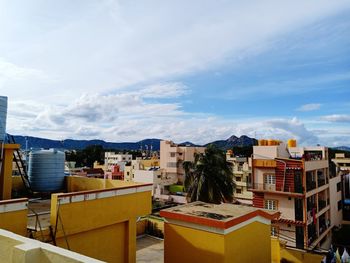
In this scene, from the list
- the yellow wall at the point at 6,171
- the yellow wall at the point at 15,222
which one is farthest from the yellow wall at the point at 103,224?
the yellow wall at the point at 6,171

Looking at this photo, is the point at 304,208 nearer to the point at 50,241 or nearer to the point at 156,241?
the point at 156,241

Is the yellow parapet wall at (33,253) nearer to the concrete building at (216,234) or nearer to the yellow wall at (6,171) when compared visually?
the yellow wall at (6,171)

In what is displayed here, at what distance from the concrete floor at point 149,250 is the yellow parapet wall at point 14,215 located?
9.94 meters

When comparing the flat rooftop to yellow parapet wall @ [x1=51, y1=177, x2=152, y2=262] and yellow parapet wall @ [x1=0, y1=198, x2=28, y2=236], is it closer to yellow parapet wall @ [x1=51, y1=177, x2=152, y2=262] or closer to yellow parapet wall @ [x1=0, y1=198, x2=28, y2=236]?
yellow parapet wall @ [x1=51, y1=177, x2=152, y2=262]

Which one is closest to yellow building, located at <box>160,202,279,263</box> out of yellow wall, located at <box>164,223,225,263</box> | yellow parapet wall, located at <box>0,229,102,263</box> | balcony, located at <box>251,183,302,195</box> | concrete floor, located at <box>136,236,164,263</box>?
yellow wall, located at <box>164,223,225,263</box>

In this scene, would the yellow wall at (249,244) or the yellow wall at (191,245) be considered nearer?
the yellow wall at (191,245)

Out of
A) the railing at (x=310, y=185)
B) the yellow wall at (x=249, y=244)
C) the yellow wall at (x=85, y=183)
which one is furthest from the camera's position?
the railing at (x=310, y=185)

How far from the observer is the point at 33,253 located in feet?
13.5

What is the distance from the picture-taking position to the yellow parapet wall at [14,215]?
22.2ft

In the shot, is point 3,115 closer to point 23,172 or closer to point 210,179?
point 23,172

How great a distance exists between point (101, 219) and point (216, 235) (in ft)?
12.0

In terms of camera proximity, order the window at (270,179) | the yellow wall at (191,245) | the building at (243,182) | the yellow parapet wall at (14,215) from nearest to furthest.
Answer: the yellow parapet wall at (14,215)
the yellow wall at (191,245)
the window at (270,179)
the building at (243,182)

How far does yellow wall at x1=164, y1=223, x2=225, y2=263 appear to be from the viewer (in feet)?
30.9

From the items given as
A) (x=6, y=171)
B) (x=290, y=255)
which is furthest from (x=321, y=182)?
(x=6, y=171)
